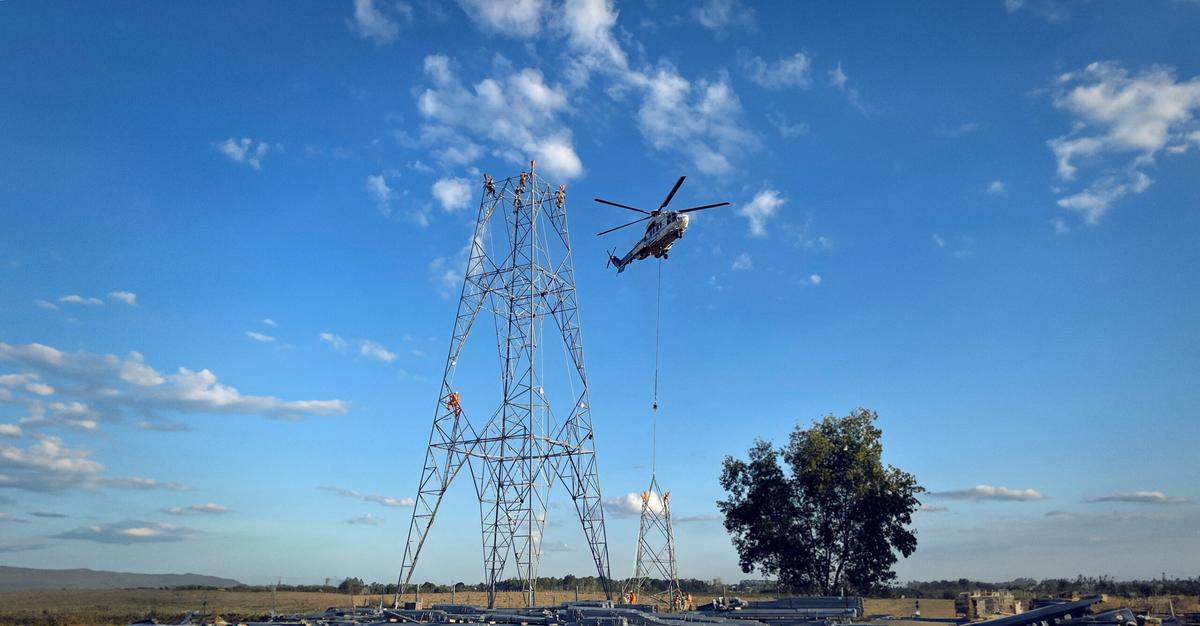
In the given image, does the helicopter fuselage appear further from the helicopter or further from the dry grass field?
the dry grass field

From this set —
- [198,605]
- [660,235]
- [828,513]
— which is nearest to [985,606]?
[828,513]

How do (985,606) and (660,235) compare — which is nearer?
(985,606)

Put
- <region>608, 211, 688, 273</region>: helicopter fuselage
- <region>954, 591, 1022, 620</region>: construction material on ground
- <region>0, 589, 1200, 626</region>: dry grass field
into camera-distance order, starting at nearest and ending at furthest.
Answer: <region>954, 591, 1022, 620</region>: construction material on ground → <region>608, 211, 688, 273</region>: helicopter fuselage → <region>0, 589, 1200, 626</region>: dry grass field

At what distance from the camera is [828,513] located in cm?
4581

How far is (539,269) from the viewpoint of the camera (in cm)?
4738

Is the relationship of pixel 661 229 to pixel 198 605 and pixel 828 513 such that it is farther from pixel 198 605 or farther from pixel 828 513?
pixel 198 605

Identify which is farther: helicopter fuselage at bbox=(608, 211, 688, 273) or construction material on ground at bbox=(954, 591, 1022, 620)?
helicopter fuselage at bbox=(608, 211, 688, 273)

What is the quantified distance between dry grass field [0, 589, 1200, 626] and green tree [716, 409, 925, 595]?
11.0ft

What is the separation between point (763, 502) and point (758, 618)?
16.7 metres

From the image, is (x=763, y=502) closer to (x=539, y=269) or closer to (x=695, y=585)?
(x=539, y=269)

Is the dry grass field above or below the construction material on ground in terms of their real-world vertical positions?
below

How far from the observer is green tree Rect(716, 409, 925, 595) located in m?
44.4

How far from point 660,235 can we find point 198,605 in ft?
182

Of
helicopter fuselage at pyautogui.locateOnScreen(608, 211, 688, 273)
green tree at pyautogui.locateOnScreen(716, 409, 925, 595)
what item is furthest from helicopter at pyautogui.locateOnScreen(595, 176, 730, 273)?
green tree at pyautogui.locateOnScreen(716, 409, 925, 595)
